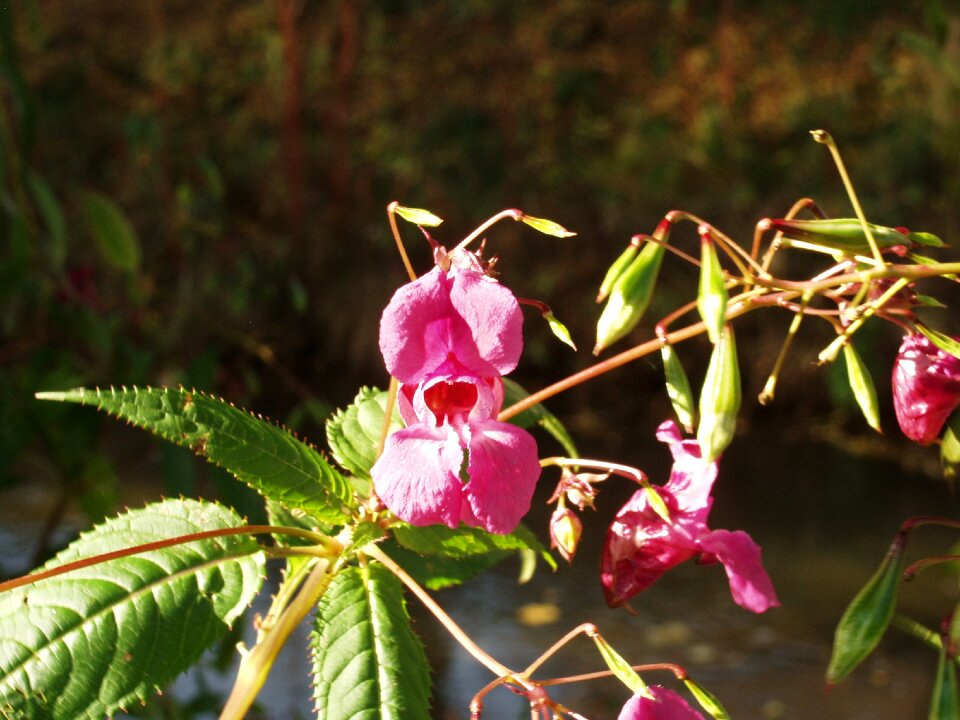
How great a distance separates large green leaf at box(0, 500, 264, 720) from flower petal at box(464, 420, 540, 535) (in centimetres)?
11

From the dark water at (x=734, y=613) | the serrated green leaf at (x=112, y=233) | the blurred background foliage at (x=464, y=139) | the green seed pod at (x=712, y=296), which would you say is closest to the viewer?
the green seed pod at (x=712, y=296)

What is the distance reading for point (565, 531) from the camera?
0.38 metres

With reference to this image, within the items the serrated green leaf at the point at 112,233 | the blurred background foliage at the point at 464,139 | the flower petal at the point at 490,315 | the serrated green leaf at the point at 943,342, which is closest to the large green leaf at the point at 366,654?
the flower petal at the point at 490,315

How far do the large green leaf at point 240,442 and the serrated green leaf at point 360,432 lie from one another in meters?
0.02

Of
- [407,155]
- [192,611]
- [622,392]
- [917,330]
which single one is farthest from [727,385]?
[407,155]

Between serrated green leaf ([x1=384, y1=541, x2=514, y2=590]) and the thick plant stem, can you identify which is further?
serrated green leaf ([x1=384, y1=541, x2=514, y2=590])

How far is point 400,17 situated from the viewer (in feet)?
12.7

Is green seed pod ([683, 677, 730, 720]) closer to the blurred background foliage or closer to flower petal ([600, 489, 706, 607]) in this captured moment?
flower petal ([600, 489, 706, 607])

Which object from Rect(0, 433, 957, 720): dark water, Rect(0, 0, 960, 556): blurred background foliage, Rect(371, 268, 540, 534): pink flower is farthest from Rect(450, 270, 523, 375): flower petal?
Rect(0, 0, 960, 556): blurred background foliage

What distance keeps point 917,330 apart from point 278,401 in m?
1.86

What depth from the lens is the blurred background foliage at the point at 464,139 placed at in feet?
8.37

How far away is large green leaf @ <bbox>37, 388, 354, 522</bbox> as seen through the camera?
1.20 ft

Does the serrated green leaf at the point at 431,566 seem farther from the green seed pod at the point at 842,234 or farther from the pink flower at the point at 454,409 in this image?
the green seed pod at the point at 842,234

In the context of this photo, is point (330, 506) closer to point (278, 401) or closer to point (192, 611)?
point (192, 611)
